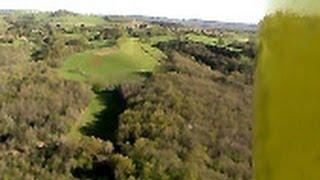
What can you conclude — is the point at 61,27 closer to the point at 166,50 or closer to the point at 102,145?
the point at 166,50

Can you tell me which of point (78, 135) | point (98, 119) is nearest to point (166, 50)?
point (98, 119)

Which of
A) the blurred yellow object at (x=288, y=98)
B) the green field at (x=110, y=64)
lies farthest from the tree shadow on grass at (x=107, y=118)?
the blurred yellow object at (x=288, y=98)

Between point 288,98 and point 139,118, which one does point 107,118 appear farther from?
point 288,98

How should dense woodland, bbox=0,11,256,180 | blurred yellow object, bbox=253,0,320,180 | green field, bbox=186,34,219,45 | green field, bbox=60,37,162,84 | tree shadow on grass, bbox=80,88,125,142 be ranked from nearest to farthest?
blurred yellow object, bbox=253,0,320,180 → dense woodland, bbox=0,11,256,180 → tree shadow on grass, bbox=80,88,125,142 → green field, bbox=60,37,162,84 → green field, bbox=186,34,219,45

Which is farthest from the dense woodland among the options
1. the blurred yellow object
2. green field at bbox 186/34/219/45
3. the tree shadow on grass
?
the blurred yellow object

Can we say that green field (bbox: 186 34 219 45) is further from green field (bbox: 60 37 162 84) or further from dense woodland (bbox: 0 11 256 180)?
green field (bbox: 60 37 162 84)

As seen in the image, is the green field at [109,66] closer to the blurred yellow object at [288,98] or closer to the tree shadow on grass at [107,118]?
the tree shadow on grass at [107,118]
